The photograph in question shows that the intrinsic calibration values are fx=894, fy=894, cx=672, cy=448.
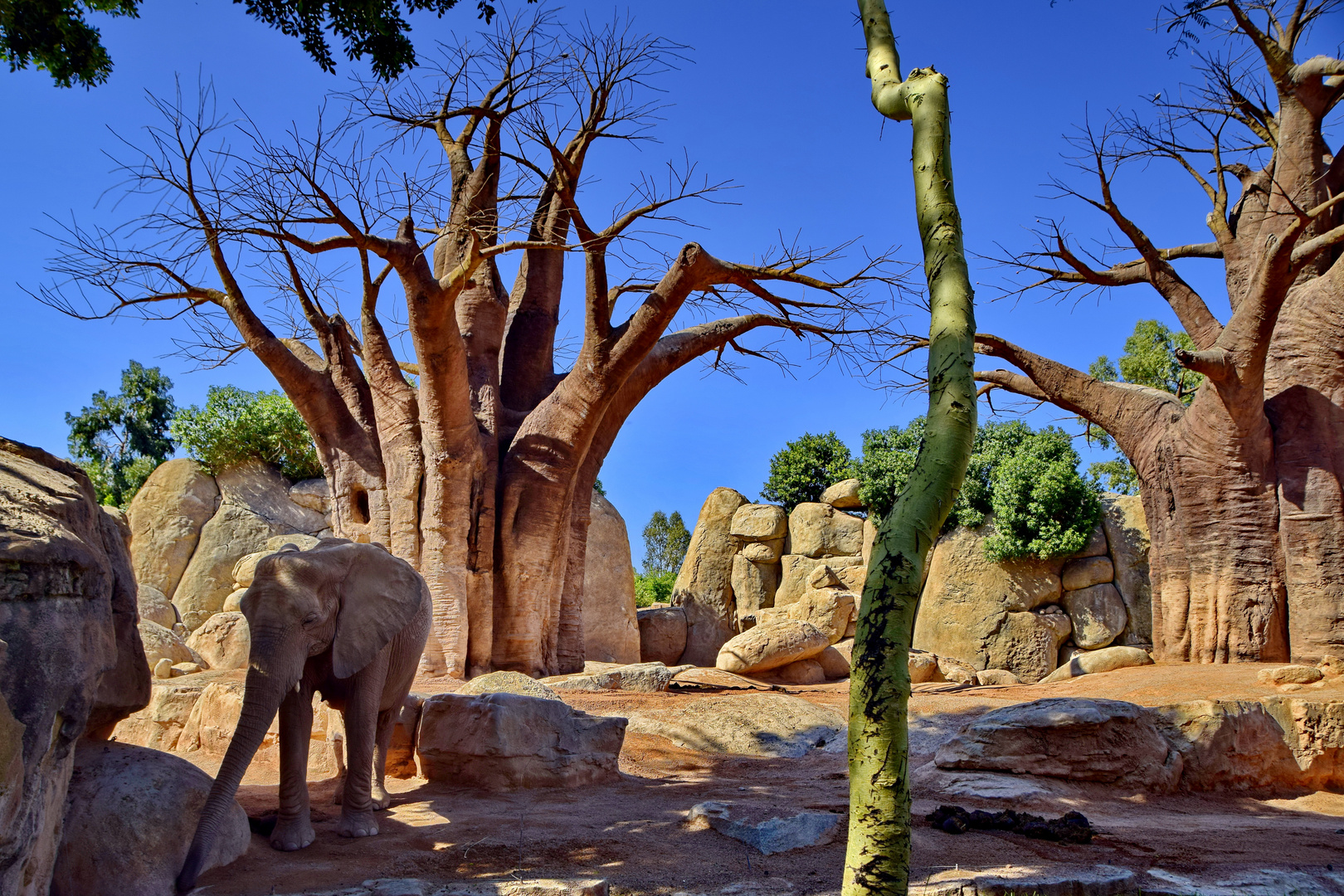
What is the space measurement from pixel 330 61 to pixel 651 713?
6325 mm

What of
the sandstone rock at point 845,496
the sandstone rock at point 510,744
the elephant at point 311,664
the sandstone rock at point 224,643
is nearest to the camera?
the elephant at point 311,664

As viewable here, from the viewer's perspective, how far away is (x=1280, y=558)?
1031 cm

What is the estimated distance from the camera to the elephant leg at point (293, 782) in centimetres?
444

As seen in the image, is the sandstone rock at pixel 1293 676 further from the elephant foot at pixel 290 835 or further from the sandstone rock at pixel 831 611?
the elephant foot at pixel 290 835

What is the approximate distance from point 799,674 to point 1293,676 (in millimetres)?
6180

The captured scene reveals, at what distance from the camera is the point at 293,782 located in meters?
4.45

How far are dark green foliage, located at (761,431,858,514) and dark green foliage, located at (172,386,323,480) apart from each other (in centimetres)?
1013

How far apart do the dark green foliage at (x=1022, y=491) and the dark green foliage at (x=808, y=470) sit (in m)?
2.00

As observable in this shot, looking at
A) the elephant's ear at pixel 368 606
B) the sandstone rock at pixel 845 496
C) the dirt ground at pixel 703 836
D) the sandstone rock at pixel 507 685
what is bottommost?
the dirt ground at pixel 703 836

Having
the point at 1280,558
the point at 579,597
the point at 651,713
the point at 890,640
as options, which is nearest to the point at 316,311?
the point at 579,597

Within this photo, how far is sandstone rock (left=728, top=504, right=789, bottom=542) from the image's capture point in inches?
755

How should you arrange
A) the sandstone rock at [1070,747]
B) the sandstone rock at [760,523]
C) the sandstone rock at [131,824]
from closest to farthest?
the sandstone rock at [131,824]
the sandstone rock at [1070,747]
the sandstone rock at [760,523]

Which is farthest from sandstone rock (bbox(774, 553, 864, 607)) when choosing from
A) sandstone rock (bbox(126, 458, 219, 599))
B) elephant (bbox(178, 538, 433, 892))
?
elephant (bbox(178, 538, 433, 892))

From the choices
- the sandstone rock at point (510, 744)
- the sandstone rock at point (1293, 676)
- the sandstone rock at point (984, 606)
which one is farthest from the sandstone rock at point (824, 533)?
the sandstone rock at point (510, 744)
